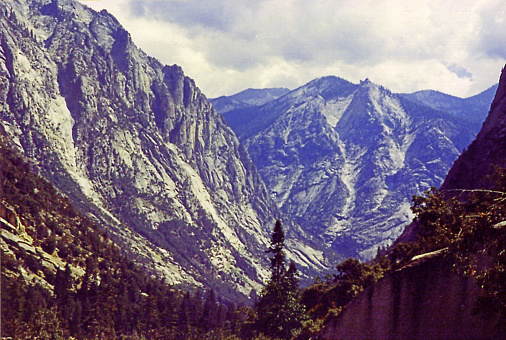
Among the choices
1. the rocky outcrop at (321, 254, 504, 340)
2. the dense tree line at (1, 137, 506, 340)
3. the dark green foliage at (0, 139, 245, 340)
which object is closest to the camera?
the dense tree line at (1, 137, 506, 340)

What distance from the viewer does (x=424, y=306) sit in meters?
21.5

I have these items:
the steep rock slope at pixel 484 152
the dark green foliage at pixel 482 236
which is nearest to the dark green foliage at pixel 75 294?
the dark green foliage at pixel 482 236

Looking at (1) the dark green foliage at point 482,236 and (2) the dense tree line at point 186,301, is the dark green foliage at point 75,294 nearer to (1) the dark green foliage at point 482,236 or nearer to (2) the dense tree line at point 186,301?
(2) the dense tree line at point 186,301

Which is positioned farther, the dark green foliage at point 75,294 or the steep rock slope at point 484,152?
the steep rock slope at point 484,152

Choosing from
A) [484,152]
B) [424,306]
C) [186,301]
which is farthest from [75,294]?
[424,306]

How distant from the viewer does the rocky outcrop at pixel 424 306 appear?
19.9m

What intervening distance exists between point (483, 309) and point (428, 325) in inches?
190

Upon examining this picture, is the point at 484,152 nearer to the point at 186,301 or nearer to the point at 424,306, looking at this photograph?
the point at 186,301

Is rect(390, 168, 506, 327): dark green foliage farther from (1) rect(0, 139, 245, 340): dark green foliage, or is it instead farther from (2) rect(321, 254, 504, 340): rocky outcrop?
(1) rect(0, 139, 245, 340): dark green foliage

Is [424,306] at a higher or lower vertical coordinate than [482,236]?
lower

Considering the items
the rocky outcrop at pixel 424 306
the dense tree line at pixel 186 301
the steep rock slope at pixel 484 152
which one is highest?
the steep rock slope at pixel 484 152

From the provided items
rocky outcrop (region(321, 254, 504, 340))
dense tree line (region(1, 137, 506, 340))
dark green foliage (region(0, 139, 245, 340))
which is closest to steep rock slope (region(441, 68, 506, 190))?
dense tree line (region(1, 137, 506, 340))

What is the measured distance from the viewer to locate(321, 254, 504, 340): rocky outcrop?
1988cm

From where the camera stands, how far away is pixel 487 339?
19.2 m
